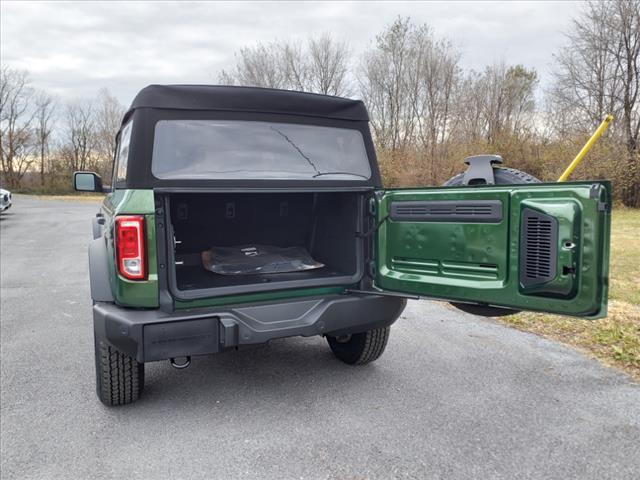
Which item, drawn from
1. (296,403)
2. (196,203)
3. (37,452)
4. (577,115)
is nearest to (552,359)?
(296,403)

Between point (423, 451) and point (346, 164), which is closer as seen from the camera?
point (423, 451)

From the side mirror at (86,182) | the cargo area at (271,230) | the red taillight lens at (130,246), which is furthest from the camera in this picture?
the side mirror at (86,182)

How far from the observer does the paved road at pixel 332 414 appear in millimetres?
2314

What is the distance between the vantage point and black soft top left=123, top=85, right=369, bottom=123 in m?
2.66

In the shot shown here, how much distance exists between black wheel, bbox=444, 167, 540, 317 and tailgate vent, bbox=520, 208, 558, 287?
25 centimetres

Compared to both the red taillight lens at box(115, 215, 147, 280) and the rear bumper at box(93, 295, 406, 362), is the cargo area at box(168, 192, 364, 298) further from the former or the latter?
the red taillight lens at box(115, 215, 147, 280)

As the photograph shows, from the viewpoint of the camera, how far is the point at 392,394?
310 cm

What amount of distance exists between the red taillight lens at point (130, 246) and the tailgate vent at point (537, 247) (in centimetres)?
197

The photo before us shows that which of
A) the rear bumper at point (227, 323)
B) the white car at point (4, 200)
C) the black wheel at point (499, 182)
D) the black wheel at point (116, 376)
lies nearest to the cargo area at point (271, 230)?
the rear bumper at point (227, 323)

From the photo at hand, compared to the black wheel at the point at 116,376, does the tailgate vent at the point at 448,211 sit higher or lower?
higher

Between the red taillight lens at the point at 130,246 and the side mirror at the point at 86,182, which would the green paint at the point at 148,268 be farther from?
the side mirror at the point at 86,182

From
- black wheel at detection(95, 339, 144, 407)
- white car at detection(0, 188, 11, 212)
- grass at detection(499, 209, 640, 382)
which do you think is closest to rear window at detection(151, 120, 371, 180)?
black wheel at detection(95, 339, 144, 407)

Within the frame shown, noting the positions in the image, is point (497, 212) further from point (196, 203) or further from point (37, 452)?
point (37, 452)

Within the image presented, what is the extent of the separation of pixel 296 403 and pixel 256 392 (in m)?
0.32
